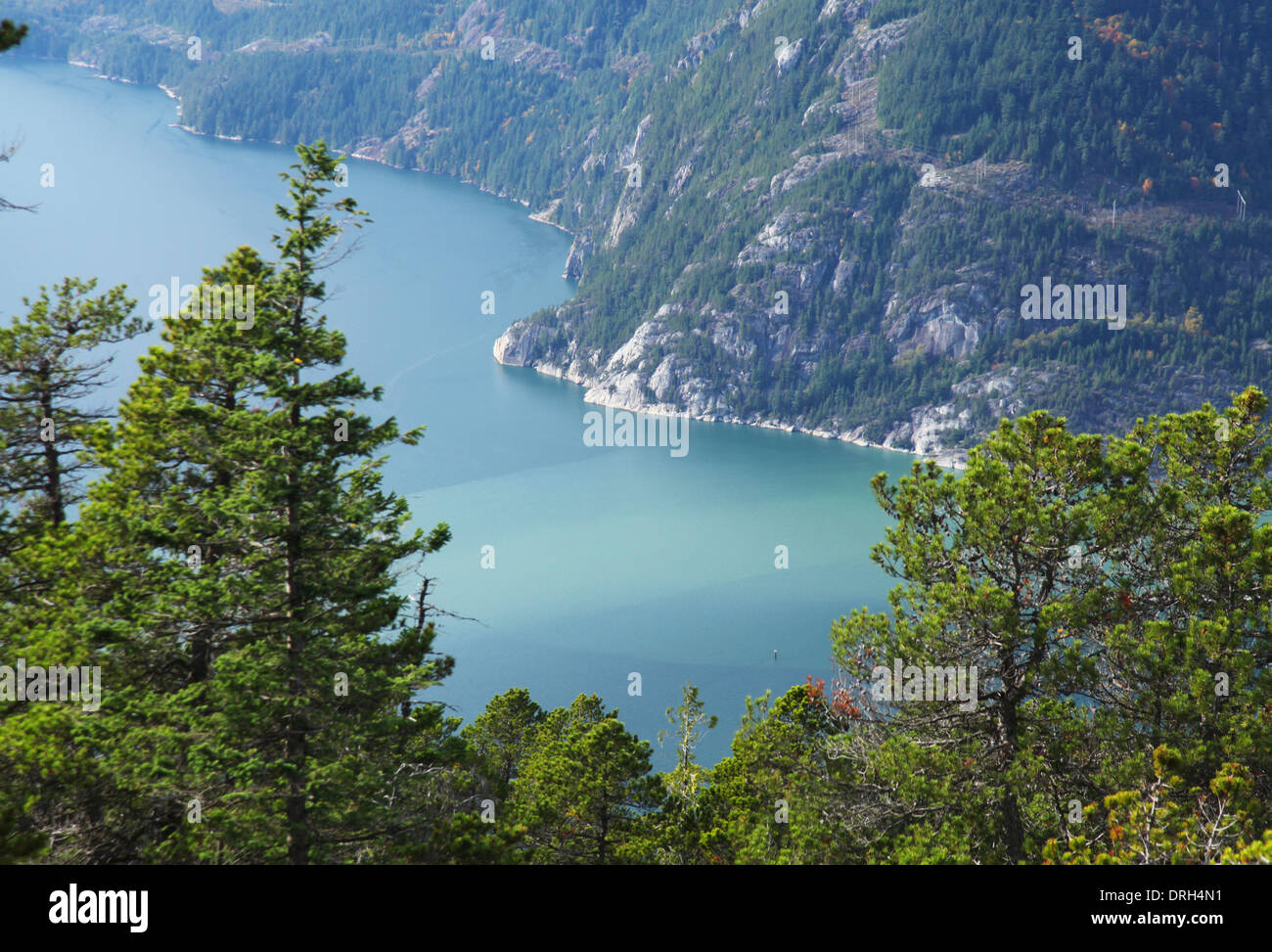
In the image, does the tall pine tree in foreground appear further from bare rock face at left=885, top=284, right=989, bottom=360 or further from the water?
bare rock face at left=885, top=284, right=989, bottom=360

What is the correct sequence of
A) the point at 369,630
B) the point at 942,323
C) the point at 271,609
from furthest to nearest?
the point at 942,323 < the point at 369,630 < the point at 271,609

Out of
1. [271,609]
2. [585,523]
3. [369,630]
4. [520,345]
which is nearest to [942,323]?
[520,345]

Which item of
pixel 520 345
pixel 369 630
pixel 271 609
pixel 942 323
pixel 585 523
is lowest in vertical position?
pixel 369 630

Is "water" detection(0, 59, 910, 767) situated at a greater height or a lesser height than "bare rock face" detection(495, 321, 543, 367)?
lesser

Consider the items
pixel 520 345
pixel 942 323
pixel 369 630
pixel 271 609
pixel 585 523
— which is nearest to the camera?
pixel 271 609

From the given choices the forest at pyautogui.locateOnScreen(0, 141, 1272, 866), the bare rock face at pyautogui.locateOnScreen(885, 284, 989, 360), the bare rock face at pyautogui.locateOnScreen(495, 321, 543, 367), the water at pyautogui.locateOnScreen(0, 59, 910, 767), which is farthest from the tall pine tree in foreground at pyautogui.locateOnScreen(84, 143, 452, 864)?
the bare rock face at pyautogui.locateOnScreen(885, 284, 989, 360)

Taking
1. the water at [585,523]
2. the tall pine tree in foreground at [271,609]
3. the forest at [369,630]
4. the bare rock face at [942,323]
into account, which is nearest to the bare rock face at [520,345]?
the water at [585,523]

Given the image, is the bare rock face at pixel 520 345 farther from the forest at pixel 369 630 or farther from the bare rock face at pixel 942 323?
the forest at pixel 369 630

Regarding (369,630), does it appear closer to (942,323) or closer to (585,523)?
(585,523)
